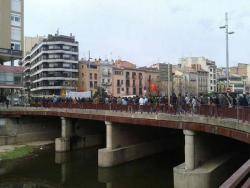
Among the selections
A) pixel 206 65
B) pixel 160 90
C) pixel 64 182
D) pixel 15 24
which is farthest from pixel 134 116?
pixel 206 65

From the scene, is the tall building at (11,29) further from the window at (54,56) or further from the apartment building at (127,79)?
the apartment building at (127,79)

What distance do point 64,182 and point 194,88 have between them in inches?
4918

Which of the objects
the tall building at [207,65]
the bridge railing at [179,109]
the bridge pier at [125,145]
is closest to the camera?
the bridge railing at [179,109]

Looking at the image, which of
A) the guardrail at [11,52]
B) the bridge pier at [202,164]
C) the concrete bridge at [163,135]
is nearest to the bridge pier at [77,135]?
the concrete bridge at [163,135]

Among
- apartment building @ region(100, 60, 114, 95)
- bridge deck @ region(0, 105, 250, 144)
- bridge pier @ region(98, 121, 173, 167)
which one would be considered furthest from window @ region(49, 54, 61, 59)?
bridge pier @ region(98, 121, 173, 167)

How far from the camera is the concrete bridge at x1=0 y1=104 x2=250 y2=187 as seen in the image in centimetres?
2516

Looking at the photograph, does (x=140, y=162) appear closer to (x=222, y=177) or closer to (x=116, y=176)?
(x=116, y=176)

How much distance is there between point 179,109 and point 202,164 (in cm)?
447

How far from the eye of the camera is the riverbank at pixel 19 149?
4294 cm

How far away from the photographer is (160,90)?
445ft

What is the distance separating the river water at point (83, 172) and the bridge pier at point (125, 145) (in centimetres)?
73

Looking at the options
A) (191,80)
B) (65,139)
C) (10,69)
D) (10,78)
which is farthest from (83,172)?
(191,80)

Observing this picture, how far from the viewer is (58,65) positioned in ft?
370

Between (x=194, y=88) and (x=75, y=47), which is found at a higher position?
(x=75, y=47)
